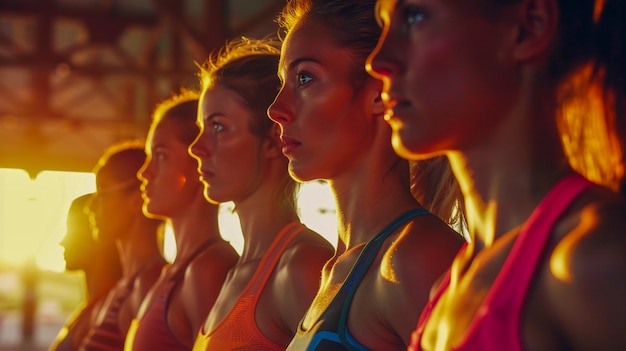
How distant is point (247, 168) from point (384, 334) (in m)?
0.77

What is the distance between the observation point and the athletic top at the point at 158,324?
2.32m

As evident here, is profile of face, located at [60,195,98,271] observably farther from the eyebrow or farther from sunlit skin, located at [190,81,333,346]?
the eyebrow

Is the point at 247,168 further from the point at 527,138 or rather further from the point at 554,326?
the point at 554,326

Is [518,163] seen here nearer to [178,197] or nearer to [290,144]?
[290,144]

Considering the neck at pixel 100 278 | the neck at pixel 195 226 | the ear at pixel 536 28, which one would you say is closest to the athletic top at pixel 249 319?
the neck at pixel 195 226

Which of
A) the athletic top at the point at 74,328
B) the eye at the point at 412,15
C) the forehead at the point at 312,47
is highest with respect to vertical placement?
the forehead at the point at 312,47

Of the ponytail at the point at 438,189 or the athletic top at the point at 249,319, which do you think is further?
the athletic top at the point at 249,319

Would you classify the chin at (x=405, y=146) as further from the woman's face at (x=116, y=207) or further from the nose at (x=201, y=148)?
the woman's face at (x=116, y=207)

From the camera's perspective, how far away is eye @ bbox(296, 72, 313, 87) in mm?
1566

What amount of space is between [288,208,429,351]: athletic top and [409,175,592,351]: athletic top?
16.3 inches

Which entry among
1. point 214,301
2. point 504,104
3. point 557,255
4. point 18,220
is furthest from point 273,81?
point 18,220

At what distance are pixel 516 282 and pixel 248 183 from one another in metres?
1.17

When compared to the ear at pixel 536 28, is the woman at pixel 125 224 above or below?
below

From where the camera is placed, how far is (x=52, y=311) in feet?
55.5
